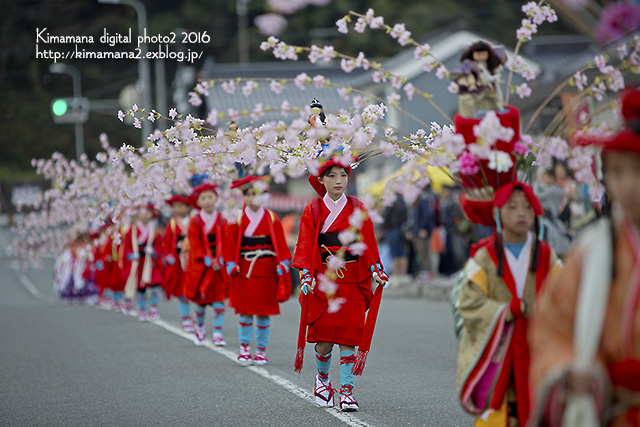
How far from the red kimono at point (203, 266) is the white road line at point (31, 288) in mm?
16062

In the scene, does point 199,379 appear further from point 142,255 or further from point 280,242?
point 142,255

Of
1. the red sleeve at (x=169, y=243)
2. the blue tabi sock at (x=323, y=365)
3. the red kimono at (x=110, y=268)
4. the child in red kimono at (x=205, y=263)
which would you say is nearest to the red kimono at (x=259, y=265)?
the child in red kimono at (x=205, y=263)

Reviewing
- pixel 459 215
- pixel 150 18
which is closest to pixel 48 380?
pixel 459 215

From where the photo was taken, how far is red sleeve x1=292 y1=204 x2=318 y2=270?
306 inches

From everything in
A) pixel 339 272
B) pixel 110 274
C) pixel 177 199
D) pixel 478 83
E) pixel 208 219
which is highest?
pixel 478 83

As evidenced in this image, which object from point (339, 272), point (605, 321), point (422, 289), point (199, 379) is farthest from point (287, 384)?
point (422, 289)

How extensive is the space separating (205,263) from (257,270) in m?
2.06

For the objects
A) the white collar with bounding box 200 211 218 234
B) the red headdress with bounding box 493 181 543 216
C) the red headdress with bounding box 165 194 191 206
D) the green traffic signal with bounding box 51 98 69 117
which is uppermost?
the green traffic signal with bounding box 51 98 69 117

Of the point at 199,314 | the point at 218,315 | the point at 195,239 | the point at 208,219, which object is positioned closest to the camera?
the point at 218,315

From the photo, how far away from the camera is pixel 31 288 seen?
34.1 meters

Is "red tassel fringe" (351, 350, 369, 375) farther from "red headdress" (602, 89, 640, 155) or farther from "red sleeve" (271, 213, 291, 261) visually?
"red headdress" (602, 89, 640, 155)

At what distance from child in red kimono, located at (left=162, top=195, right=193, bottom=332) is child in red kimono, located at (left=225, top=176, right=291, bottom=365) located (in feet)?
10.6

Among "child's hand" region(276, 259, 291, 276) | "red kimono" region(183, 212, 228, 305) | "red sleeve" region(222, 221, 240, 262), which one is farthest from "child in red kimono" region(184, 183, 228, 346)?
"child's hand" region(276, 259, 291, 276)

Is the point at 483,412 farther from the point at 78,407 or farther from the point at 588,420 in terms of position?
the point at 78,407
